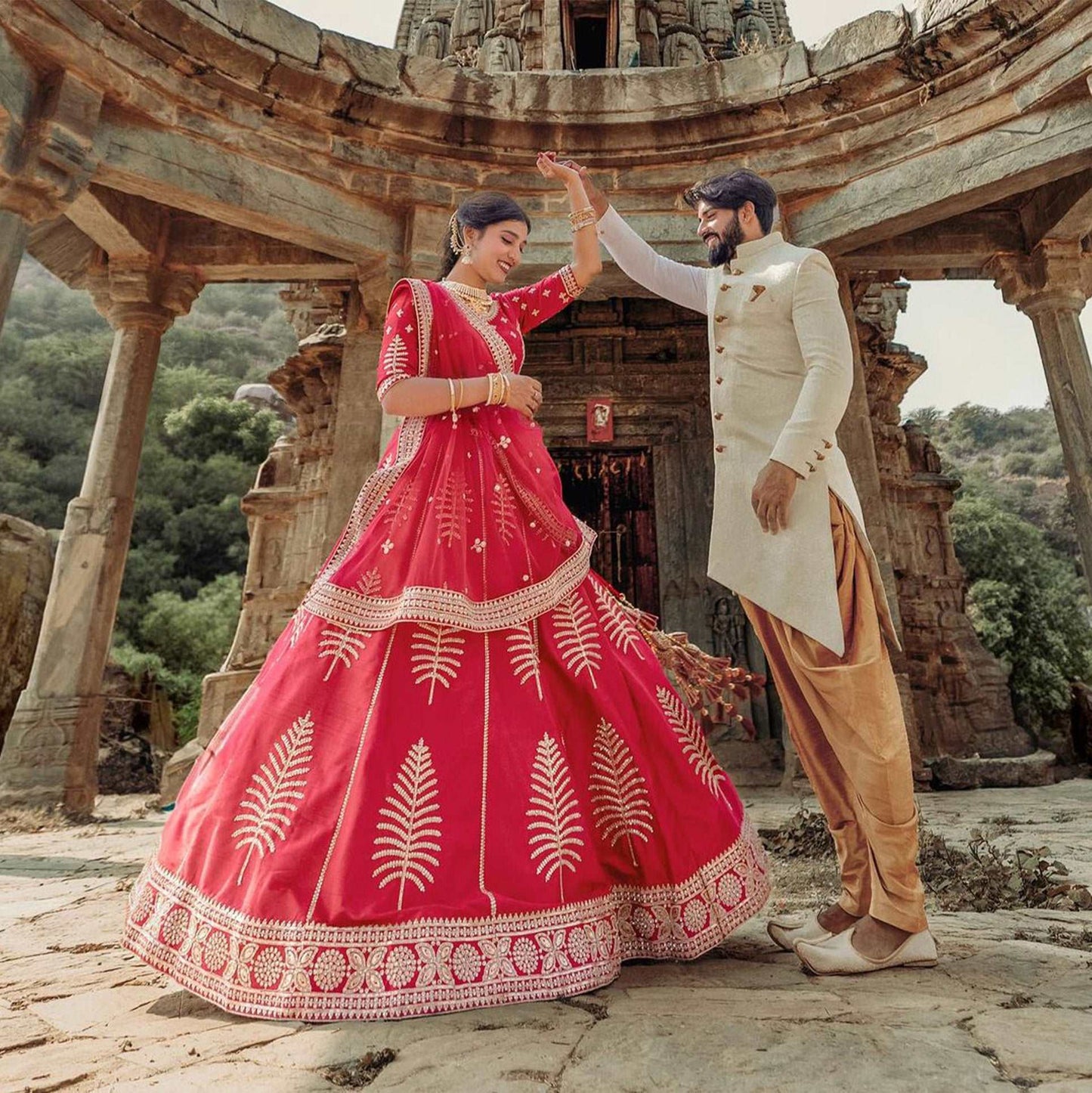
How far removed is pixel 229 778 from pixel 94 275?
19.9 feet

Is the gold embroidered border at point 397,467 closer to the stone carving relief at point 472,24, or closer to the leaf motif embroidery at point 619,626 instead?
the leaf motif embroidery at point 619,626

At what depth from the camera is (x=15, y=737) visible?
16.6ft

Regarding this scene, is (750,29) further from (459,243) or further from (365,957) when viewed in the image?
(365,957)

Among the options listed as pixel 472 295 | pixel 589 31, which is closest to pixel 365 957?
pixel 472 295

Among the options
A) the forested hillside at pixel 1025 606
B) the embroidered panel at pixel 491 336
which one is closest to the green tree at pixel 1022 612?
the forested hillside at pixel 1025 606

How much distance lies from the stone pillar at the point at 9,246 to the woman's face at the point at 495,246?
3.40 m

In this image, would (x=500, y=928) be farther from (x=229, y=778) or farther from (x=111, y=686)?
(x=111, y=686)

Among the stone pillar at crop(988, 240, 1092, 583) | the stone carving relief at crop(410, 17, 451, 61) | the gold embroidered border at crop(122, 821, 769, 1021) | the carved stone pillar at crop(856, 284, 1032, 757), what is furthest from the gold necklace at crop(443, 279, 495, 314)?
the stone carving relief at crop(410, 17, 451, 61)

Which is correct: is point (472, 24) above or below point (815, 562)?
above

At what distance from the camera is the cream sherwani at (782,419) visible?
169cm

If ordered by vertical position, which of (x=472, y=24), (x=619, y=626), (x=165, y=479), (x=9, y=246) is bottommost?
(x=619, y=626)

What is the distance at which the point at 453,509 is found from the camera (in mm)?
1869

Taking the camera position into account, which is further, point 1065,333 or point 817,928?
point 1065,333

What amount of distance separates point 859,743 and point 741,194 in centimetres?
142
